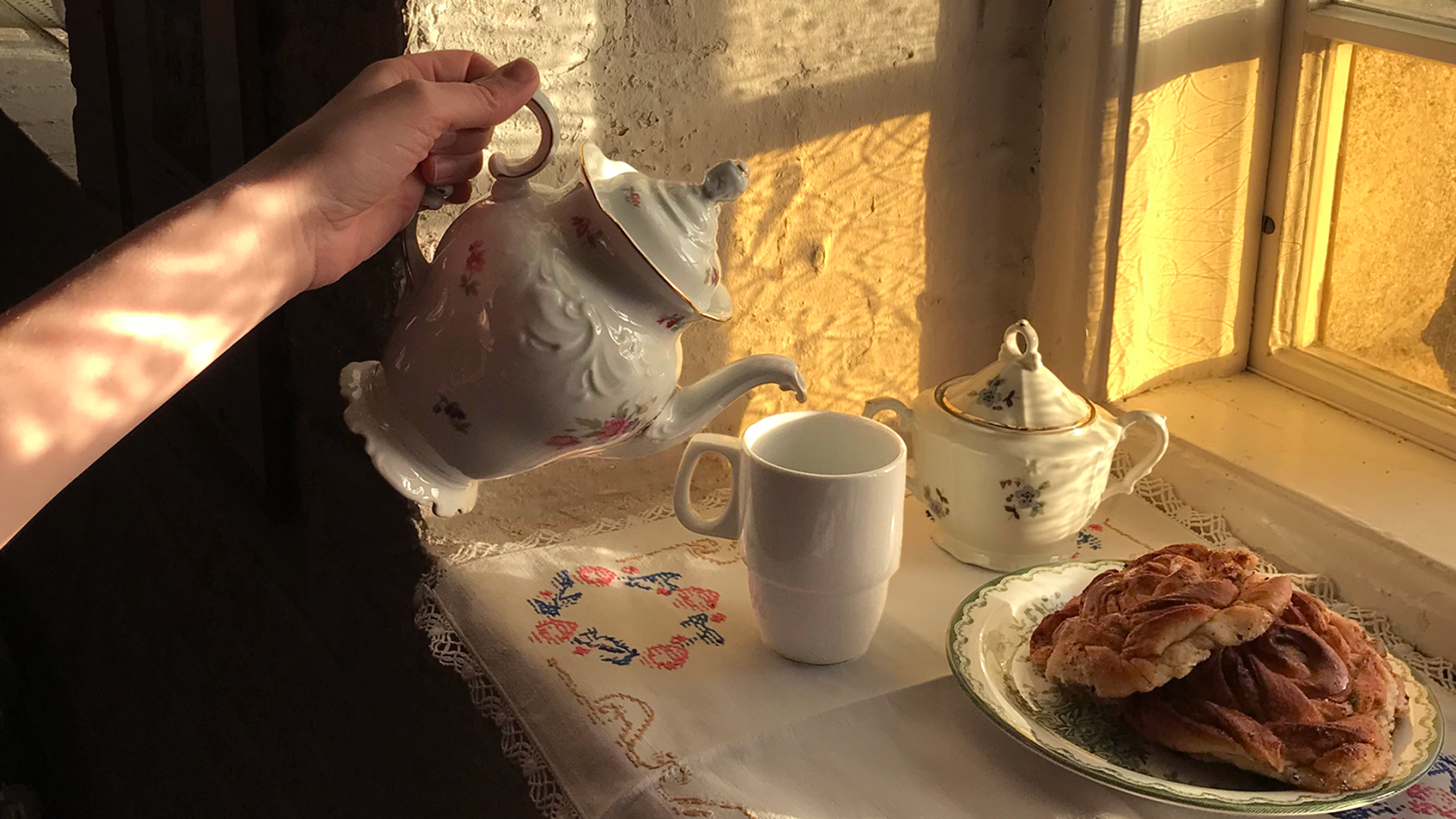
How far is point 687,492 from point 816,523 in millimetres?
136

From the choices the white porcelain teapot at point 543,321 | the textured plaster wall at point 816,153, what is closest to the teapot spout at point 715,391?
the white porcelain teapot at point 543,321

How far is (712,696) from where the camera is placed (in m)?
0.92

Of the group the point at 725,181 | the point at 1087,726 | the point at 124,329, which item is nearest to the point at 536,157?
the point at 725,181

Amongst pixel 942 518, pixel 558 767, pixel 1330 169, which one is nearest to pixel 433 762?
pixel 558 767

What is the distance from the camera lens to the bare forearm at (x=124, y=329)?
67cm

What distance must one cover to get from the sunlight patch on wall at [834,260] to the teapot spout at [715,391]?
0.32m

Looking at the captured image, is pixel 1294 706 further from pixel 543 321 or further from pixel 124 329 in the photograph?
pixel 124 329

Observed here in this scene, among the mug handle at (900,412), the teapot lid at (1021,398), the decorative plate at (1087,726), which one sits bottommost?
the decorative plate at (1087,726)

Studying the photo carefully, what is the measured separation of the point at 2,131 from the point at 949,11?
169cm

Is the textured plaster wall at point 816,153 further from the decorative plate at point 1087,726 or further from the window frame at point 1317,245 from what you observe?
the decorative plate at point 1087,726

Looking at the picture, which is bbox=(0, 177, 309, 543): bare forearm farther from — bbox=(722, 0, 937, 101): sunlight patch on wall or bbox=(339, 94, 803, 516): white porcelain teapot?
bbox=(722, 0, 937, 101): sunlight patch on wall

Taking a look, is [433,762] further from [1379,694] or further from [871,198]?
[1379,694]

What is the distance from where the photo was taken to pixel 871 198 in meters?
1.19

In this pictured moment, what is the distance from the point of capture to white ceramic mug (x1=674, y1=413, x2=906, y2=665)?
898 millimetres
